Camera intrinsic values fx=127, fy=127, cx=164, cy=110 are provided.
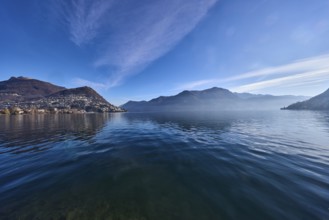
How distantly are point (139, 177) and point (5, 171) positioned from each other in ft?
31.8

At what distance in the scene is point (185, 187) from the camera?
6734 mm

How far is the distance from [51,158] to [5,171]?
2.55 m

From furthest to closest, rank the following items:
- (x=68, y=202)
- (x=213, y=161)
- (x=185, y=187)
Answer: (x=213, y=161)
(x=185, y=187)
(x=68, y=202)

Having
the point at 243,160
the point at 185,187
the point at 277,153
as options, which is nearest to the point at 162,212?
the point at 185,187

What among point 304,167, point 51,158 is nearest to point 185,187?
point 304,167

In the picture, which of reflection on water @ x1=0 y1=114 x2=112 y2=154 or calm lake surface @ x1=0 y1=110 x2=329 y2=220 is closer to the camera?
calm lake surface @ x1=0 y1=110 x2=329 y2=220

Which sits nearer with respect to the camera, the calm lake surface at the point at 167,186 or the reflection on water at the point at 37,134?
the calm lake surface at the point at 167,186

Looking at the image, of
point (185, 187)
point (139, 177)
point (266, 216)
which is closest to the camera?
point (266, 216)

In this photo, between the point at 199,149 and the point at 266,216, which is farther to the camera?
the point at 199,149

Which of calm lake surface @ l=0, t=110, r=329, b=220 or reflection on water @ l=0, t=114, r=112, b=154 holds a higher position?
reflection on water @ l=0, t=114, r=112, b=154

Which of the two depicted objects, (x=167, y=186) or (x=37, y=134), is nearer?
(x=167, y=186)

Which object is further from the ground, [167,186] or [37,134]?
[37,134]

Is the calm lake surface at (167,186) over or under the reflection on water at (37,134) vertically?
under

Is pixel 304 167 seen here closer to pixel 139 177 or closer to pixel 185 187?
pixel 185 187
